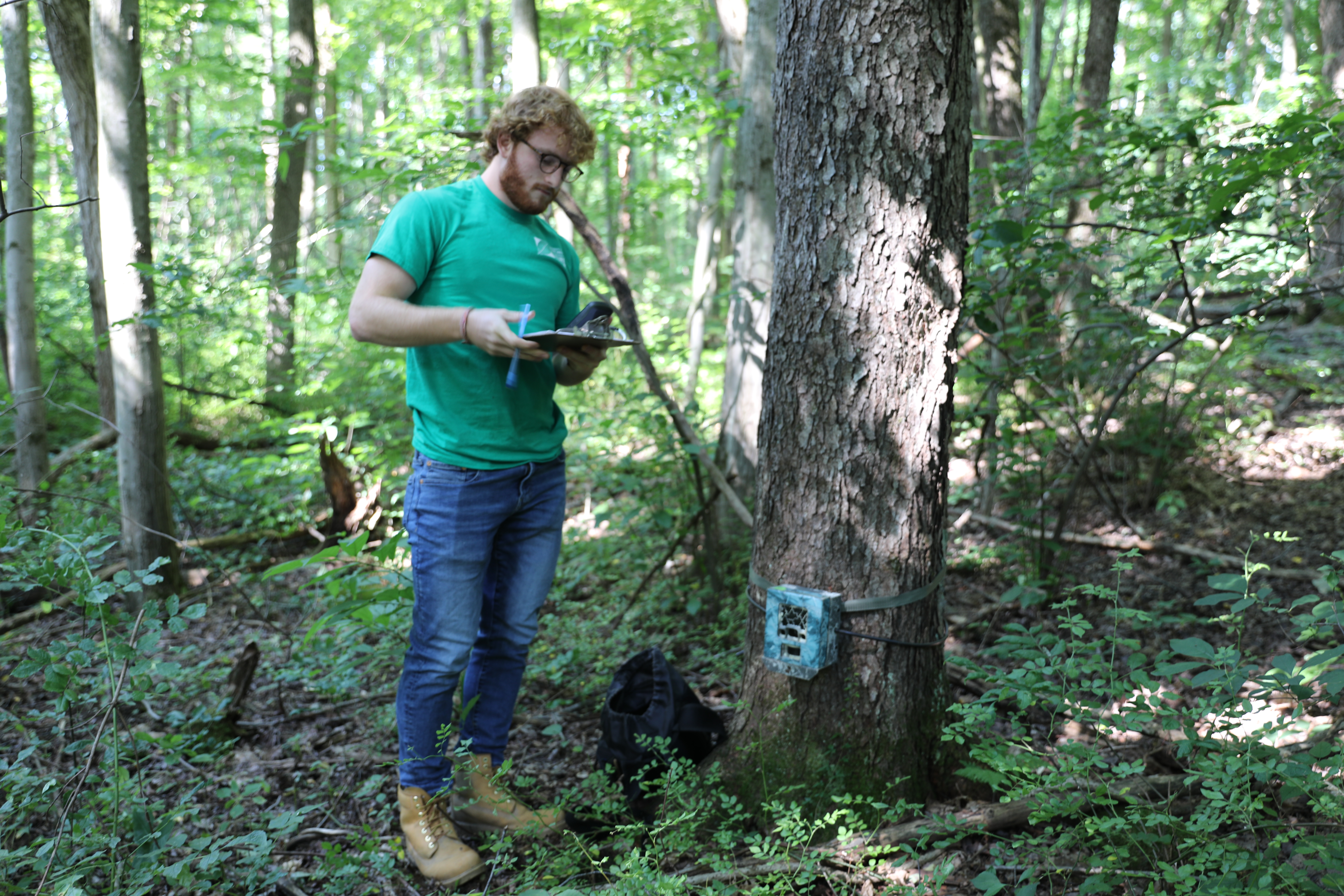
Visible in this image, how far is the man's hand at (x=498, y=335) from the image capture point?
2299 mm

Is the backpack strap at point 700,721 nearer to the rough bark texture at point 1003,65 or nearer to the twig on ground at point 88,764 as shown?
the twig on ground at point 88,764

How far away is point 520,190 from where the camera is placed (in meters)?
2.56

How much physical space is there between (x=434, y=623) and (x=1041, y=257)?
2.80m

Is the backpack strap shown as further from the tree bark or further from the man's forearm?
the tree bark

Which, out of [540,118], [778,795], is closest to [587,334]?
[540,118]

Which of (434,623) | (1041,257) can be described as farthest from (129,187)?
(1041,257)

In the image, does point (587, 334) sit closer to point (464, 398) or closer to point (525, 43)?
point (464, 398)

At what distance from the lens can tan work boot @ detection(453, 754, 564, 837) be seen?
8.46ft

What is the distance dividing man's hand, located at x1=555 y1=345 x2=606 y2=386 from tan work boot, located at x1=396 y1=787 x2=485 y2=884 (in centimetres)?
141

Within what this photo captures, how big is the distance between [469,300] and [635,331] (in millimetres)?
1335

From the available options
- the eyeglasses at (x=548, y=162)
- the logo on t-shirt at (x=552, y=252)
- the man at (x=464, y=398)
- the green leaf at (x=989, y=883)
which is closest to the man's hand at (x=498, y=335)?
the man at (x=464, y=398)

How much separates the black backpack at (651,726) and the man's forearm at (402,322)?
1.33m

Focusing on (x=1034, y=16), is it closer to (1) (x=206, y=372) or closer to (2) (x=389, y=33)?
(1) (x=206, y=372)

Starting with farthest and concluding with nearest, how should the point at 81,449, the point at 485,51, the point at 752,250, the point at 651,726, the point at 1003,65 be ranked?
the point at 485,51, the point at 81,449, the point at 1003,65, the point at 752,250, the point at 651,726
